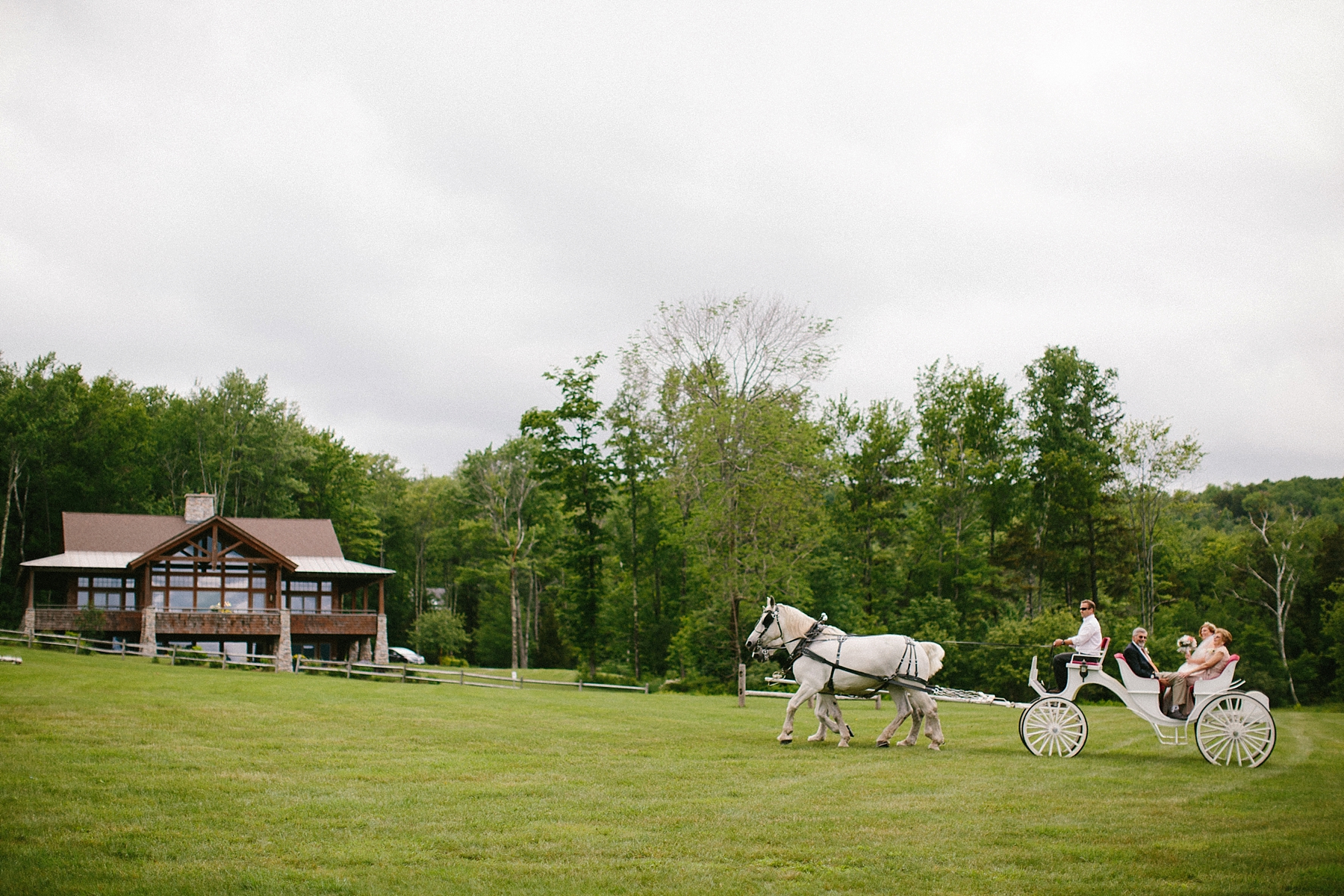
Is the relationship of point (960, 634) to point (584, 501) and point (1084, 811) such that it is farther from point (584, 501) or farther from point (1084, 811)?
point (1084, 811)

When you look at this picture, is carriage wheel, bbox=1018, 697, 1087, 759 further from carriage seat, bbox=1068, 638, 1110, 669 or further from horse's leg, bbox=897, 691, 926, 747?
horse's leg, bbox=897, 691, 926, 747

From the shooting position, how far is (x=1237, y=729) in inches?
466

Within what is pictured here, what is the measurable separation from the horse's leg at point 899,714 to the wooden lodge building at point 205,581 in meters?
29.3

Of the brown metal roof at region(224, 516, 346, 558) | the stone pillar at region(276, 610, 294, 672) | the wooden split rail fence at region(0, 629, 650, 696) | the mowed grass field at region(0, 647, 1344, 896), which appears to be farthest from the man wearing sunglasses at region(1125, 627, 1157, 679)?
the brown metal roof at region(224, 516, 346, 558)

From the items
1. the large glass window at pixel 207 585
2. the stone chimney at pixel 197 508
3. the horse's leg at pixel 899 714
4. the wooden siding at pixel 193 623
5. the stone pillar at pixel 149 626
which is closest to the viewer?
the horse's leg at pixel 899 714

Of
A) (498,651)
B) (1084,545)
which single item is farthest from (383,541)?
(1084,545)

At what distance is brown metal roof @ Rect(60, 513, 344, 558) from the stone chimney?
1.32 ft

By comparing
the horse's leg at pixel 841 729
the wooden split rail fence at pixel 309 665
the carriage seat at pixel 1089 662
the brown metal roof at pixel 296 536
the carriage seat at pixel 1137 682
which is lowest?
the wooden split rail fence at pixel 309 665

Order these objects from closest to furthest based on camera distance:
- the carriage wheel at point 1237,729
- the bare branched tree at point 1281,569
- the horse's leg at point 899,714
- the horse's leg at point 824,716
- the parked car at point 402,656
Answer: the carriage wheel at point 1237,729 → the horse's leg at point 899,714 → the horse's leg at point 824,716 → the bare branched tree at point 1281,569 → the parked car at point 402,656

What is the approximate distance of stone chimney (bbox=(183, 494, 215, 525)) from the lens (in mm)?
43344

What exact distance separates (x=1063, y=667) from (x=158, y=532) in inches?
1631

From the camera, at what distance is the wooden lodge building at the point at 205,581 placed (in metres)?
38.8

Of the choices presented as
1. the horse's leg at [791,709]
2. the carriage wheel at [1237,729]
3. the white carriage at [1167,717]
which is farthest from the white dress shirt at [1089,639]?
the horse's leg at [791,709]

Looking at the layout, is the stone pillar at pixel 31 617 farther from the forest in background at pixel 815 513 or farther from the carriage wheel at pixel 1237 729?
the carriage wheel at pixel 1237 729
